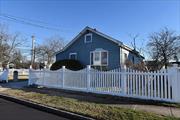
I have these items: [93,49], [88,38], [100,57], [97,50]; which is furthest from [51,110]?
[88,38]

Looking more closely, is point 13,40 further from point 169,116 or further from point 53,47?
point 169,116

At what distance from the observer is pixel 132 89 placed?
11.0 meters

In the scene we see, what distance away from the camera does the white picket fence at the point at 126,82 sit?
9594 millimetres

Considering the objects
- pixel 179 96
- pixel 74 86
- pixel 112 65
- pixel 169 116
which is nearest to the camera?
pixel 169 116

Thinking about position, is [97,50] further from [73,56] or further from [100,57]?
[73,56]

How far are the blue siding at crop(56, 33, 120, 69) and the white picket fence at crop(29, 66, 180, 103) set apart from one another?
842cm

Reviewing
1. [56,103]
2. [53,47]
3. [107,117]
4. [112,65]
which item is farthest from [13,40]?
[107,117]

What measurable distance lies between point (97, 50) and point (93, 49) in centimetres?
57

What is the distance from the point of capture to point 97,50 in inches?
951

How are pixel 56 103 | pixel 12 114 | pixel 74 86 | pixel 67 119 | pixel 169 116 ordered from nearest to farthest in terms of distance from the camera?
pixel 169 116, pixel 67 119, pixel 12 114, pixel 56 103, pixel 74 86

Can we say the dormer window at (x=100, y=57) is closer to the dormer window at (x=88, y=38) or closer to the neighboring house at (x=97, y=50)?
the neighboring house at (x=97, y=50)

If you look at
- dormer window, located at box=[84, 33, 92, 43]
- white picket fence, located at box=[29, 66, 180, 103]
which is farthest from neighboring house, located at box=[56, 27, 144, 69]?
white picket fence, located at box=[29, 66, 180, 103]

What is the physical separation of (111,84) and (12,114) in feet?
17.3

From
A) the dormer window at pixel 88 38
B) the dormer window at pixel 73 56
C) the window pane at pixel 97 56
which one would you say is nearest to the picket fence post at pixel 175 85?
the window pane at pixel 97 56
